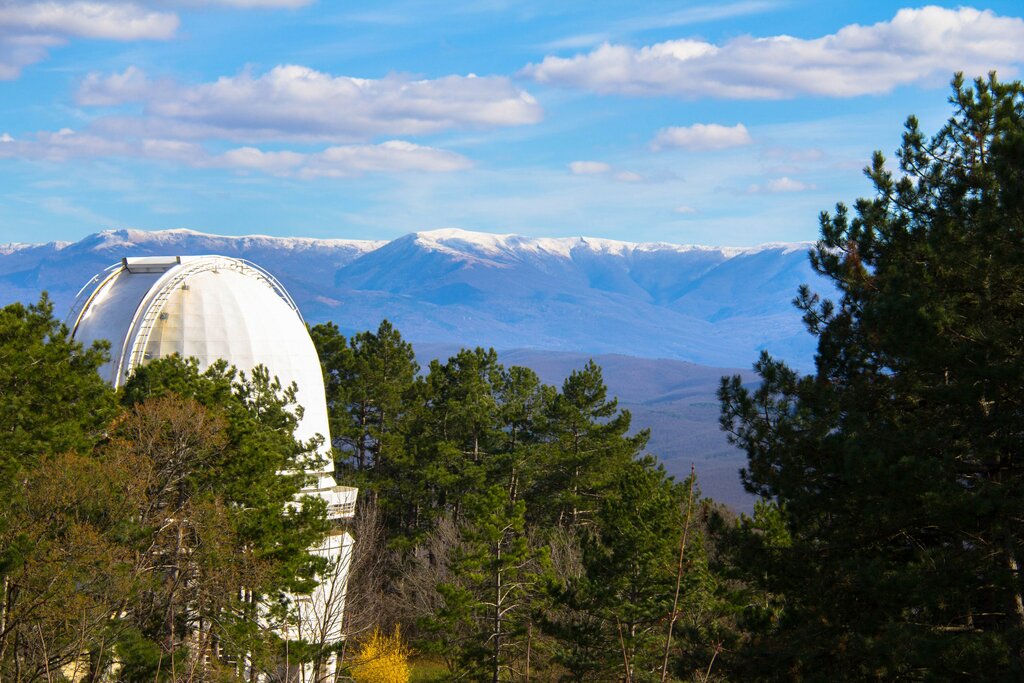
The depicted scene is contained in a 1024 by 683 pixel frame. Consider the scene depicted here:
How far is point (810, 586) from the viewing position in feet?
51.0

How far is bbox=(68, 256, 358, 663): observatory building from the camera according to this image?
2969cm

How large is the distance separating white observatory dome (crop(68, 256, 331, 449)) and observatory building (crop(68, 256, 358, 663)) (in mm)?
27

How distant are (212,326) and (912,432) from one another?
2129 cm

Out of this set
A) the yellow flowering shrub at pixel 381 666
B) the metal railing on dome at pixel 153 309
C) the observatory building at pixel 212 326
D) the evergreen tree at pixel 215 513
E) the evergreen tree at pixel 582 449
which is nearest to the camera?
the evergreen tree at pixel 215 513

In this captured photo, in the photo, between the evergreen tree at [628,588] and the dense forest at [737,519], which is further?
the evergreen tree at [628,588]

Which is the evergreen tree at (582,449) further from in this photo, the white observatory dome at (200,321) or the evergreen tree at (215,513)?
the evergreen tree at (215,513)

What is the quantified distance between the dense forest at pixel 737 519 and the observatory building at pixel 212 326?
3.49 meters

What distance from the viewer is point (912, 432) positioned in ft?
45.6

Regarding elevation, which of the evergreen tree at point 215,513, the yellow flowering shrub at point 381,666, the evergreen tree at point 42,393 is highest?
the evergreen tree at point 42,393

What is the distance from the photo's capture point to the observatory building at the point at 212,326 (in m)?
29.7

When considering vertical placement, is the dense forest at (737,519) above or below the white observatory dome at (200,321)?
below

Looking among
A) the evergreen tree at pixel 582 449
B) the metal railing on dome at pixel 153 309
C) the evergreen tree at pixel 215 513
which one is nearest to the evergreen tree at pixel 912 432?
the evergreen tree at pixel 215 513

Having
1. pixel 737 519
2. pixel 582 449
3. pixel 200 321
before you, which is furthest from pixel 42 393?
pixel 582 449

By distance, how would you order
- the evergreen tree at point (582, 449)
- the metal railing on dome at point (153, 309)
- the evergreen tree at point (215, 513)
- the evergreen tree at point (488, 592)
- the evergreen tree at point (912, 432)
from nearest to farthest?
the evergreen tree at point (912, 432), the evergreen tree at point (215, 513), the evergreen tree at point (488, 592), the metal railing on dome at point (153, 309), the evergreen tree at point (582, 449)
